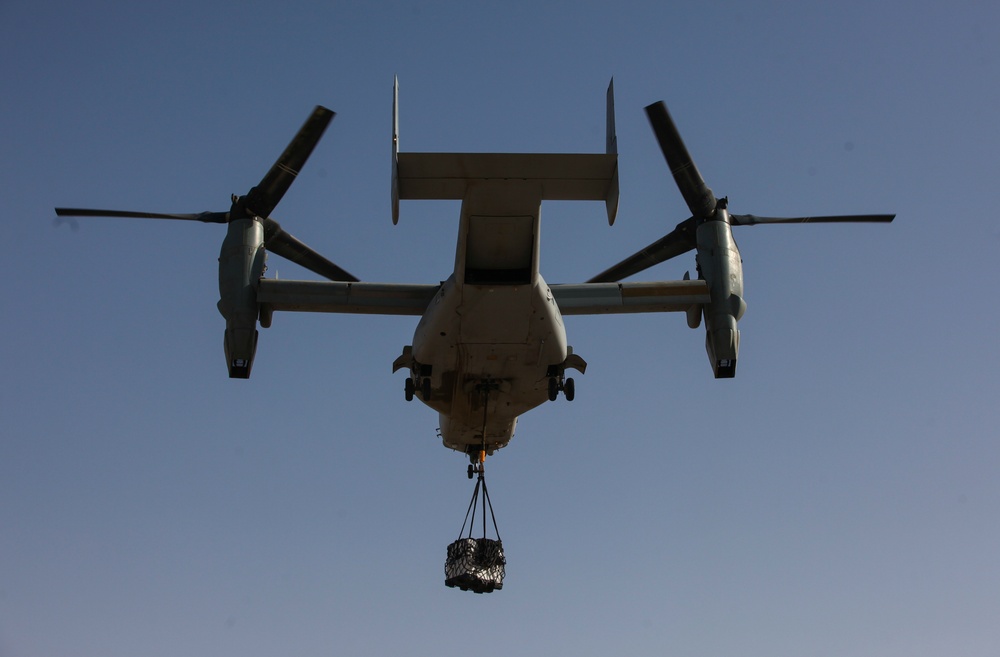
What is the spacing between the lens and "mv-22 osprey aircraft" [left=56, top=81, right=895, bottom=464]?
44.6 ft

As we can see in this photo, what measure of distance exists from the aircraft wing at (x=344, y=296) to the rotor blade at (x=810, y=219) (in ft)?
18.5

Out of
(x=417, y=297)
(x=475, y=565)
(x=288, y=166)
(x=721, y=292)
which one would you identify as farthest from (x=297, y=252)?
(x=721, y=292)

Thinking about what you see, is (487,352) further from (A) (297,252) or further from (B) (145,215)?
(B) (145,215)

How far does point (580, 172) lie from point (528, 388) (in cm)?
479

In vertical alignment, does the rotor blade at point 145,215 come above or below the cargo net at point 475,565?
above

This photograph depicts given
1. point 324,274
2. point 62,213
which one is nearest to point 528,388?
point 324,274

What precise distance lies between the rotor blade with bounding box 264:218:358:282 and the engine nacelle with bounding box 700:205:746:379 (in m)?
5.98

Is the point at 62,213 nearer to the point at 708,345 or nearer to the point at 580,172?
the point at 580,172

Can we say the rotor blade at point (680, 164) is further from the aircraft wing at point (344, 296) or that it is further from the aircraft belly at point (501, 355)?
the aircraft wing at point (344, 296)


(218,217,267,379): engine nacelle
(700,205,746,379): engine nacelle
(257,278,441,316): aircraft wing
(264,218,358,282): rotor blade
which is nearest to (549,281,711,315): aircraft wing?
(700,205,746,379): engine nacelle

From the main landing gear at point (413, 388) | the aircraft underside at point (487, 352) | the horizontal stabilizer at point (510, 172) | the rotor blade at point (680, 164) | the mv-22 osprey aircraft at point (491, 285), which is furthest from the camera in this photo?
the rotor blade at point (680, 164)

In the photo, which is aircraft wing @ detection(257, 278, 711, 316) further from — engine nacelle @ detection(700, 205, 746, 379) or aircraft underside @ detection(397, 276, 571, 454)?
aircraft underside @ detection(397, 276, 571, 454)

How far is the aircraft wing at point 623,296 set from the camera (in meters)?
17.5

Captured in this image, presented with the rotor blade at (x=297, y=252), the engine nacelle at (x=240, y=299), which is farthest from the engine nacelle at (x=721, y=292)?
the engine nacelle at (x=240, y=299)
